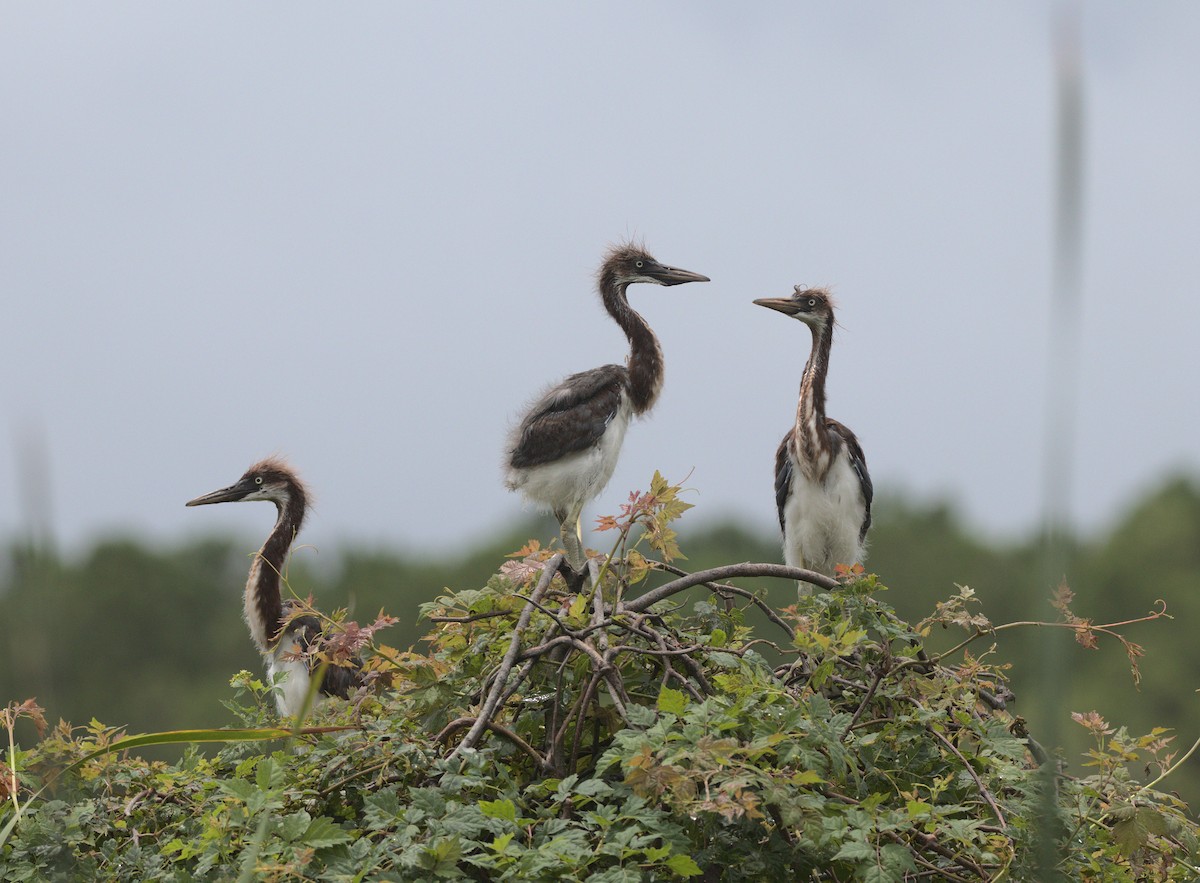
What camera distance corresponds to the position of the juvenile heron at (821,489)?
19.9 feet

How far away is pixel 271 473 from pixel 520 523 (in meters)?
31.3

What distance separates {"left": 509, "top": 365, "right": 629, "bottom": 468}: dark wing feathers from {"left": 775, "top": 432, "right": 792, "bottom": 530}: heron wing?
1.08 metres

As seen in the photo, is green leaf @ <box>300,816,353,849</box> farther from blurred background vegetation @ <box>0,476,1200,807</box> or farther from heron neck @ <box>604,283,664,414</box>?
blurred background vegetation @ <box>0,476,1200,807</box>

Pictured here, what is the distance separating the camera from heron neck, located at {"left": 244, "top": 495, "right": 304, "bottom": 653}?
5699mm

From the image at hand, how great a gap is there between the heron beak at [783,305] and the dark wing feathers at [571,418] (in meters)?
0.65

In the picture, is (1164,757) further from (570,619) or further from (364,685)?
(364,685)

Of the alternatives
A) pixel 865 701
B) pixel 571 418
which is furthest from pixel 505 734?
pixel 571 418

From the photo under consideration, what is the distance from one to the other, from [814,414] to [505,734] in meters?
3.94

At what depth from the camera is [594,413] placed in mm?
5500


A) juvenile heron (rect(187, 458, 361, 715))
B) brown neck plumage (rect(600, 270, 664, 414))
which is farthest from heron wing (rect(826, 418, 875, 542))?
juvenile heron (rect(187, 458, 361, 715))

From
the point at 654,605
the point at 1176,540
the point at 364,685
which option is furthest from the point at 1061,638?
the point at 1176,540

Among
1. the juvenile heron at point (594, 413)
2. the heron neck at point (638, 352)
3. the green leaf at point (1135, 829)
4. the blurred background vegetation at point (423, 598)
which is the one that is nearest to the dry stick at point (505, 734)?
the green leaf at point (1135, 829)

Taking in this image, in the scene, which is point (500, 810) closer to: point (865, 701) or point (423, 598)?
point (865, 701)

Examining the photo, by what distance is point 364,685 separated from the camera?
259 cm
